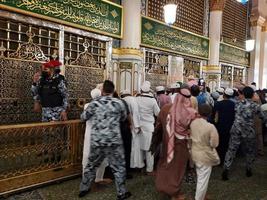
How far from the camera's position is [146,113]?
4.18 metres

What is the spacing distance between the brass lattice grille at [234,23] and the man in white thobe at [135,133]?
Answer: 7413 millimetres

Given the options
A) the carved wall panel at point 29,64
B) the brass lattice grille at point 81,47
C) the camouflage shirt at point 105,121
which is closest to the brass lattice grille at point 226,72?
the brass lattice grille at point 81,47

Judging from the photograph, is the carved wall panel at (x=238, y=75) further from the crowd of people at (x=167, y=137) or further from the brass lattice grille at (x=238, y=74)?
the crowd of people at (x=167, y=137)

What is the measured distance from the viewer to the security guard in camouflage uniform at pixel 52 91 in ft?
13.7

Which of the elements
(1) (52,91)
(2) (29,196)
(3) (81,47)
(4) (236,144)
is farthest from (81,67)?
(4) (236,144)

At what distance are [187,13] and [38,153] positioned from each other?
6.73 meters

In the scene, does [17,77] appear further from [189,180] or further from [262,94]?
[262,94]

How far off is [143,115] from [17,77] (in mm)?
2099

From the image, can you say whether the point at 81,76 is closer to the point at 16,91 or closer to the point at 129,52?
the point at 129,52

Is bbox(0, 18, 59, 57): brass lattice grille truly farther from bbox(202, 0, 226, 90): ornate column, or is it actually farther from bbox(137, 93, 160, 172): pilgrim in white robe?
bbox(202, 0, 226, 90): ornate column

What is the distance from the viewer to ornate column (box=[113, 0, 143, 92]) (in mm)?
6504

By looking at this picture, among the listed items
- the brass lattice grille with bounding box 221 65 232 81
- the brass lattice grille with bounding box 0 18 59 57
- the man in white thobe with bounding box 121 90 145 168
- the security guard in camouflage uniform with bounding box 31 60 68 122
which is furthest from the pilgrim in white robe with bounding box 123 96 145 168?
the brass lattice grille with bounding box 221 65 232 81

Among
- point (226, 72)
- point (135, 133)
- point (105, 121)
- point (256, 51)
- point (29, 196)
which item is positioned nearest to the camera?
point (105, 121)

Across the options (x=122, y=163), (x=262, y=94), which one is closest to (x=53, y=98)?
(x=122, y=163)
